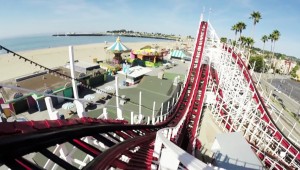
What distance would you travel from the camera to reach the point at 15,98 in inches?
838

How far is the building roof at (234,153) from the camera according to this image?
11.5 m

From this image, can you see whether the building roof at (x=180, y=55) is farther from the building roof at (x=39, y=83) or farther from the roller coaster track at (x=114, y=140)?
the building roof at (x=39, y=83)

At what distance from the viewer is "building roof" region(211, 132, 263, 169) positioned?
1151 cm

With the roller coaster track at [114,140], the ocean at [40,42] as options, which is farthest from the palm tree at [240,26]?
the ocean at [40,42]

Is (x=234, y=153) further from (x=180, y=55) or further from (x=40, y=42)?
(x=40, y=42)

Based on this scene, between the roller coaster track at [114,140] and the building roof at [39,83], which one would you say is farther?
the building roof at [39,83]

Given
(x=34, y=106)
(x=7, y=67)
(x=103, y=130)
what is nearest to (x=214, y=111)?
(x=103, y=130)

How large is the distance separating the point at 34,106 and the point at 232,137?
22.9 m

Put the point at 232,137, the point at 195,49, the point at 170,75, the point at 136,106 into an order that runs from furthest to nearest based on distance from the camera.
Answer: the point at 170,75 < the point at 195,49 < the point at 136,106 < the point at 232,137

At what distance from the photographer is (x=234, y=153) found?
12695 millimetres

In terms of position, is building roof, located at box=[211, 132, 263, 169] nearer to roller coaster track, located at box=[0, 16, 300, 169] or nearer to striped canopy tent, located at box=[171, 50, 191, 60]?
roller coaster track, located at box=[0, 16, 300, 169]

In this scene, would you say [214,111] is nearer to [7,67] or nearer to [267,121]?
[267,121]

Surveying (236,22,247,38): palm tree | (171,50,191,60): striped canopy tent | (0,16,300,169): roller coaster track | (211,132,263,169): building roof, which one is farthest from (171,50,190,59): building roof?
(211,132,263,169): building roof

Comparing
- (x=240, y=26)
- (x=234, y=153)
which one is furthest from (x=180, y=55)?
(x=234, y=153)
